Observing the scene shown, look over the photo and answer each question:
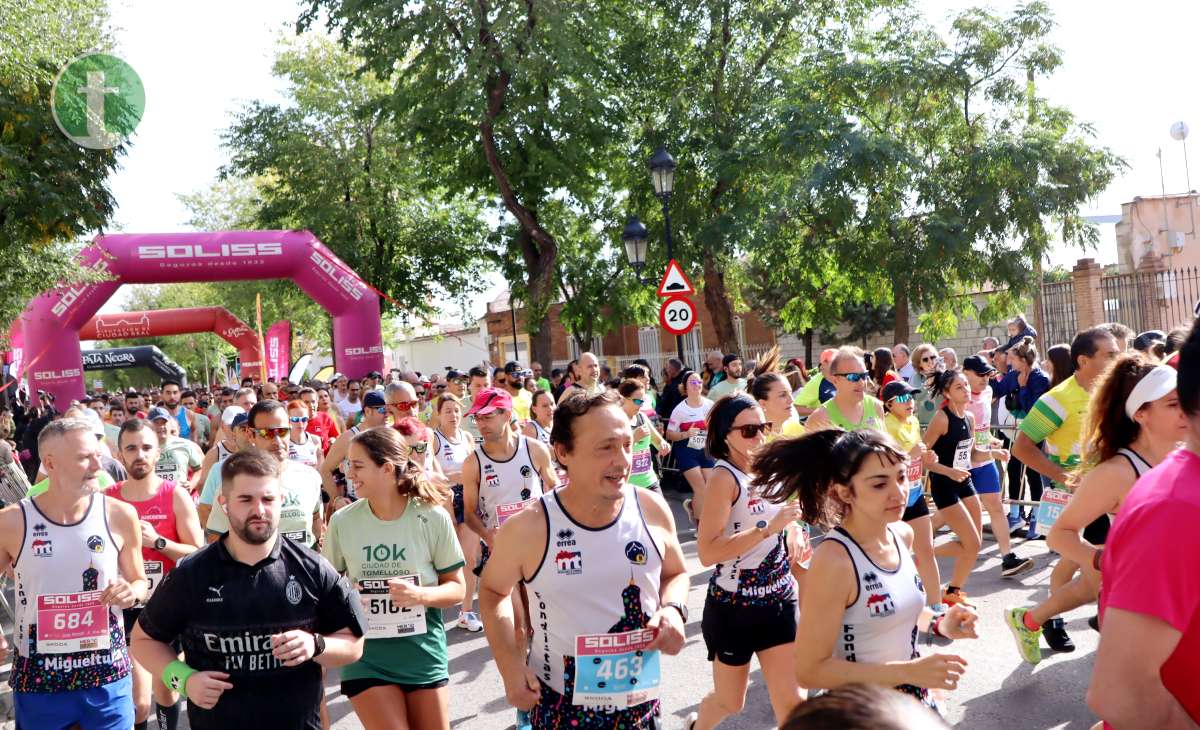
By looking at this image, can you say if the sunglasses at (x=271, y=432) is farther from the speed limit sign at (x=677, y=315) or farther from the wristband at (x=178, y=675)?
the speed limit sign at (x=677, y=315)

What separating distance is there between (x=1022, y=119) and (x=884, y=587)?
20.4 meters

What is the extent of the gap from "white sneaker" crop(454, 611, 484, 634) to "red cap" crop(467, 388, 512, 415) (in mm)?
1947

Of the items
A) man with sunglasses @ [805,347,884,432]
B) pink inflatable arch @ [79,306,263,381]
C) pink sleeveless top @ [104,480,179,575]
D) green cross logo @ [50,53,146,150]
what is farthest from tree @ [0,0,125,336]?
pink inflatable arch @ [79,306,263,381]

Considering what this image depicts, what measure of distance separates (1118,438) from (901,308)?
18963 millimetres

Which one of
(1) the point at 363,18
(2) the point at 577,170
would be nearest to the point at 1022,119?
(2) the point at 577,170

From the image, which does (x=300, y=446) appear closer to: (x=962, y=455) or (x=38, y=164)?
(x=962, y=455)

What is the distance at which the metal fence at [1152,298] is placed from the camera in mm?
20375

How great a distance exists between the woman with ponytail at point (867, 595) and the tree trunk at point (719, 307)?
67.1 ft

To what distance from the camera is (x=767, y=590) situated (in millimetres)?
4938

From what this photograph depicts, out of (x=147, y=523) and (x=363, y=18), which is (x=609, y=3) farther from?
(x=147, y=523)

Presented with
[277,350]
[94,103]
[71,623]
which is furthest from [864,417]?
[277,350]

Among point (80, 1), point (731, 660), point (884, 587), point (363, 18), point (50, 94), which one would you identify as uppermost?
point (363, 18)

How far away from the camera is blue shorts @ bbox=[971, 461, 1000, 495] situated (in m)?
8.83

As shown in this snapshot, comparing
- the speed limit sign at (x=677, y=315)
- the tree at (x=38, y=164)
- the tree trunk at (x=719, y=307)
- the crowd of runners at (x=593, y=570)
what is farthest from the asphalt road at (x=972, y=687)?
the tree trunk at (x=719, y=307)
